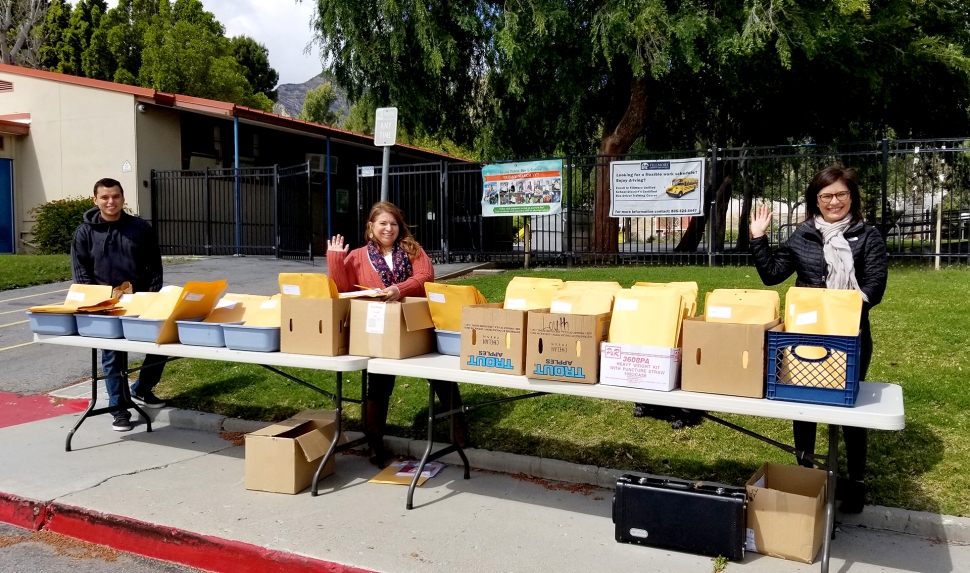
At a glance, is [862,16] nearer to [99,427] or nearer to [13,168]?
[99,427]

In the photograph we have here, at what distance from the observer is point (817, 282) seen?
4012 millimetres

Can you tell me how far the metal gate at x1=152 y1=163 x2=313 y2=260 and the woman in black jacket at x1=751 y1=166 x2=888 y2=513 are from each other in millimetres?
13189

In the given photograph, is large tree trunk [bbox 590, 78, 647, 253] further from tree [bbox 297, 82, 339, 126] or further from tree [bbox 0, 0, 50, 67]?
tree [bbox 297, 82, 339, 126]

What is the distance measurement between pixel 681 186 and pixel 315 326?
9.18 metres

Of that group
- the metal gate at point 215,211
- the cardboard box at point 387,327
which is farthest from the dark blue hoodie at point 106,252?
the metal gate at point 215,211

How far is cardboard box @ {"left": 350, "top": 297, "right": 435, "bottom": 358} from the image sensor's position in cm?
432

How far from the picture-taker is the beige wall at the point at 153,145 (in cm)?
1677

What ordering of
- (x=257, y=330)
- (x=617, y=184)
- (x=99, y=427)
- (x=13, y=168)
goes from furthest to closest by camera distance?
(x=13, y=168)
(x=617, y=184)
(x=99, y=427)
(x=257, y=330)

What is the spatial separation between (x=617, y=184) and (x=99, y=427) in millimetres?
9114

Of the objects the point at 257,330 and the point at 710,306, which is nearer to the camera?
the point at 710,306

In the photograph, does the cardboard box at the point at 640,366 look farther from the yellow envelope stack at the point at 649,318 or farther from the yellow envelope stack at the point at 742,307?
the yellow envelope stack at the point at 742,307

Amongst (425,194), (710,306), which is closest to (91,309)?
(710,306)

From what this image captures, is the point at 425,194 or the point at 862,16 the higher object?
the point at 862,16

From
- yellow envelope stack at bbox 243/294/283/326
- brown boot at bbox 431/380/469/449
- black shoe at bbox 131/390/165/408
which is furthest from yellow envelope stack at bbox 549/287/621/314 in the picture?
black shoe at bbox 131/390/165/408
